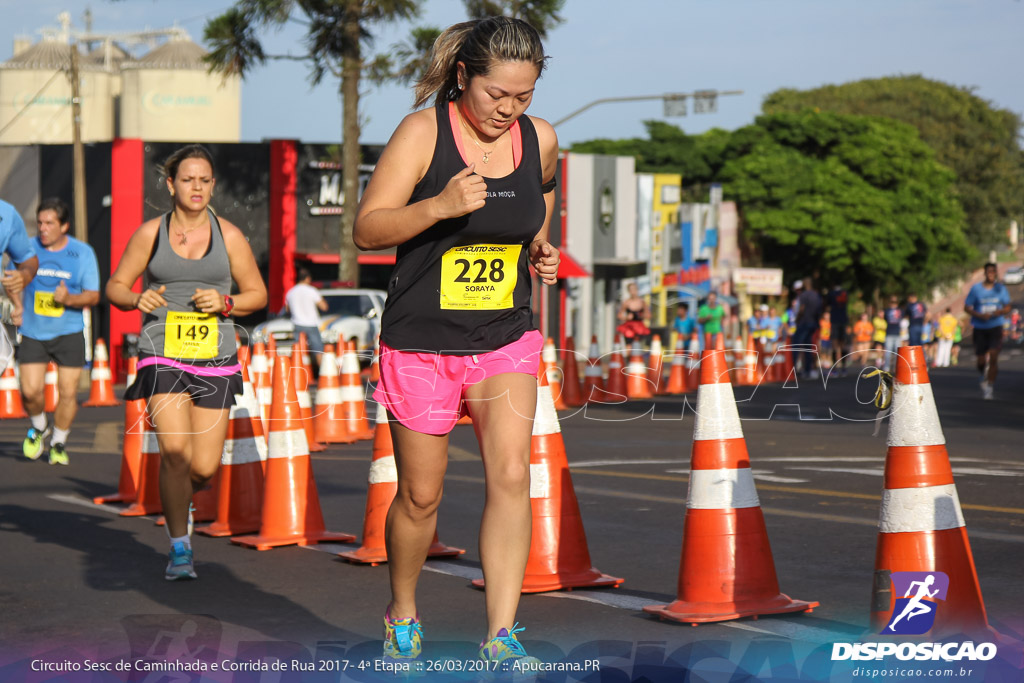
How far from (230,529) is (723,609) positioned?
343 cm

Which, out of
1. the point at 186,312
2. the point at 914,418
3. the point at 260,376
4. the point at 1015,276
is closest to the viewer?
the point at 914,418

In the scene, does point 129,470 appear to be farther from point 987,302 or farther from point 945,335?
point 945,335

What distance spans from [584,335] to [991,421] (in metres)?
32.2

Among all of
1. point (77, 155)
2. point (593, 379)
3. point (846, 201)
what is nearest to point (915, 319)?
point (593, 379)

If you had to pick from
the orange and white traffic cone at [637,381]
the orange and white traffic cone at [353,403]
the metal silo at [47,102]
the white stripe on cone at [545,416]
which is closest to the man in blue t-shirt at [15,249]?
the white stripe on cone at [545,416]

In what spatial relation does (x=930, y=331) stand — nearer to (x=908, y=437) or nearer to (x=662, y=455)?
(x=662, y=455)

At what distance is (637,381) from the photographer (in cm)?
2100

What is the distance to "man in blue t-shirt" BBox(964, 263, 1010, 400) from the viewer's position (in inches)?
729

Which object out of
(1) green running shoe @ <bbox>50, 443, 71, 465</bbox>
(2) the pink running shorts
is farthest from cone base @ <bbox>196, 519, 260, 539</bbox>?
(1) green running shoe @ <bbox>50, 443, 71, 465</bbox>

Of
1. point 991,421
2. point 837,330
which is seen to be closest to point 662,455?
point 991,421

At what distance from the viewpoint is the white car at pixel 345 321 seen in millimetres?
27234

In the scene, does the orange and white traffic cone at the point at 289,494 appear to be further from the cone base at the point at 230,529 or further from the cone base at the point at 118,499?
the cone base at the point at 118,499

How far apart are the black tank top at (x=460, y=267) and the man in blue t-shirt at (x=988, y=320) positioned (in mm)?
15231

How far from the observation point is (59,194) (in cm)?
3975
